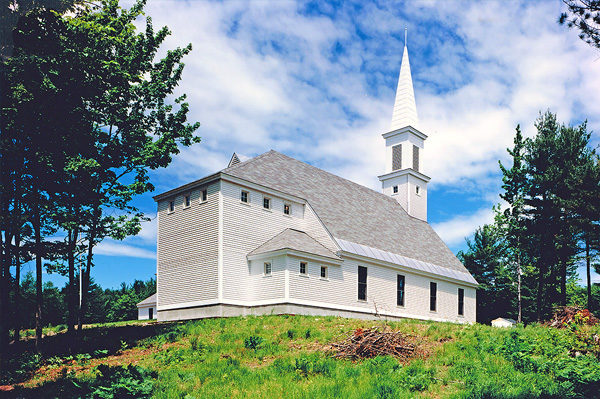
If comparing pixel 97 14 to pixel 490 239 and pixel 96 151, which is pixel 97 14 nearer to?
pixel 96 151

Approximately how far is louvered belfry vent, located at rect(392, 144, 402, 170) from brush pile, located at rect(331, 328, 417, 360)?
3076 cm

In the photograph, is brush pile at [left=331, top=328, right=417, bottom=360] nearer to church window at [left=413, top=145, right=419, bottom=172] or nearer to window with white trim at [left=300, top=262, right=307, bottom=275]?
window with white trim at [left=300, top=262, right=307, bottom=275]

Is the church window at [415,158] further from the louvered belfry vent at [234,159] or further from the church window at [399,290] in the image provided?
the louvered belfry vent at [234,159]

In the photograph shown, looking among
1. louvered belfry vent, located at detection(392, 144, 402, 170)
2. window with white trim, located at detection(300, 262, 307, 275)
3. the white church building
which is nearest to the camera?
the white church building

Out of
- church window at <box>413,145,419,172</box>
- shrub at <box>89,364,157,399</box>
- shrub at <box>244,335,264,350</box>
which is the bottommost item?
shrub at <box>89,364,157,399</box>

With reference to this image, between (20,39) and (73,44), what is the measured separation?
226 centimetres

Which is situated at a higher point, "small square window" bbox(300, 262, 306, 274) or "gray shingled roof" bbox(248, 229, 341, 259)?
"gray shingled roof" bbox(248, 229, 341, 259)

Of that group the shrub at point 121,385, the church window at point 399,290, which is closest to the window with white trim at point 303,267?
the church window at point 399,290

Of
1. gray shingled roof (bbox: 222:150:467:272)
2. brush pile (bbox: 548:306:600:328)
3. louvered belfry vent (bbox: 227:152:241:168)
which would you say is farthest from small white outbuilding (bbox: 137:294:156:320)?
brush pile (bbox: 548:306:600:328)

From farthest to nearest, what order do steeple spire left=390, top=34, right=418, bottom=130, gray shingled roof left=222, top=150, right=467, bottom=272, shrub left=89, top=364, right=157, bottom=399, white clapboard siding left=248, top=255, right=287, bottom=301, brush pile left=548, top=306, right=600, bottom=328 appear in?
steeple spire left=390, top=34, right=418, bottom=130 → gray shingled roof left=222, top=150, right=467, bottom=272 → white clapboard siding left=248, top=255, right=287, bottom=301 → brush pile left=548, top=306, right=600, bottom=328 → shrub left=89, top=364, right=157, bottom=399

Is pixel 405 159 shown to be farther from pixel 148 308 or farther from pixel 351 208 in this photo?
pixel 148 308

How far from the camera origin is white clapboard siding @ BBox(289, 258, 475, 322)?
27.4 metres

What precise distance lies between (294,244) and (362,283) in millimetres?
6080

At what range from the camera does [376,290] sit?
32.3 m
